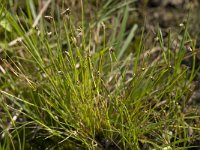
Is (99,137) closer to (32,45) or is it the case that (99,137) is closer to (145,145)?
(145,145)

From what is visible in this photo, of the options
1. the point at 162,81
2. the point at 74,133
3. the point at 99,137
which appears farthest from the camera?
the point at 162,81

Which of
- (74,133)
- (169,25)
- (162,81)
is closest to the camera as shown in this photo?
(74,133)

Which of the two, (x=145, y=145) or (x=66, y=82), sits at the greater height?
(x=66, y=82)

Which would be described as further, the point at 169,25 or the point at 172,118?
the point at 169,25

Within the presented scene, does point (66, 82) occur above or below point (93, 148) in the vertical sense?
above

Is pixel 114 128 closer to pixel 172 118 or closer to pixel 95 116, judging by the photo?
pixel 95 116

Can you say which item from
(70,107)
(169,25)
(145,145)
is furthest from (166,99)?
(169,25)

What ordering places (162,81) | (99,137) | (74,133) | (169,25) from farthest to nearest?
(169,25)
(162,81)
(99,137)
(74,133)

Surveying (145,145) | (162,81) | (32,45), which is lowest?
(145,145)

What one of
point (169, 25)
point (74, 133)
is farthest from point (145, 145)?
point (169, 25)
